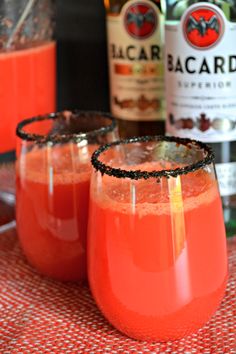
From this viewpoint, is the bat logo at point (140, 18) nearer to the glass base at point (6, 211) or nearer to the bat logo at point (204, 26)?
the bat logo at point (204, 26)

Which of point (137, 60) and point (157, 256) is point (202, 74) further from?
point (157, 256)

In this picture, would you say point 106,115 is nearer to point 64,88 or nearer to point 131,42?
point 131,42

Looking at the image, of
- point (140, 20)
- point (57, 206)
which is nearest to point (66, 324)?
point (57, 206)

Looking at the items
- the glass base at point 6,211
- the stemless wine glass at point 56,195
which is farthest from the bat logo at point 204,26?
the glass base at point 6,211

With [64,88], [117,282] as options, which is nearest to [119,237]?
[117,282]

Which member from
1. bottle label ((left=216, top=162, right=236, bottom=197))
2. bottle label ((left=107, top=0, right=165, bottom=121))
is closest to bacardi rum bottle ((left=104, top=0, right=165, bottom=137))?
bottle label ((left=107, top=0, right=165, bottom=121))
